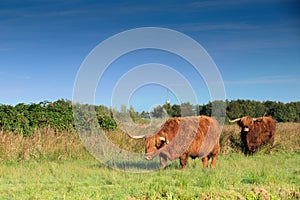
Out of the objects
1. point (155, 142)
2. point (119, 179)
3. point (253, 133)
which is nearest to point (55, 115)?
point (155, 142)

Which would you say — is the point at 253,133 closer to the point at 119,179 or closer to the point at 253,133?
the point at 253,133

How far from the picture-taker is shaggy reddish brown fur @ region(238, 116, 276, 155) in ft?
52.1

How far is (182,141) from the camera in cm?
1097

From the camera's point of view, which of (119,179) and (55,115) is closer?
(119,179)

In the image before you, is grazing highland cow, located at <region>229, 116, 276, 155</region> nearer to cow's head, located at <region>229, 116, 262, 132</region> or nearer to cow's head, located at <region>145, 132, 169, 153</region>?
cow's head, located at <region>229, 116, 262, 132</region>

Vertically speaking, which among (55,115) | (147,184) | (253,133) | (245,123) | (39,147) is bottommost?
(147,184)

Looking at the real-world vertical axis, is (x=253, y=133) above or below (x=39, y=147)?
above

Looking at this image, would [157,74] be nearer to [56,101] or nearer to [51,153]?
[51,153]

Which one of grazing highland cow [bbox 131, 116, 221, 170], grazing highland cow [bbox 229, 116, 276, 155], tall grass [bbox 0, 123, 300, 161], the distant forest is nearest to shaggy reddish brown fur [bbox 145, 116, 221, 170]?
grazing highland cow [bbox 131, 116, 221, 170]

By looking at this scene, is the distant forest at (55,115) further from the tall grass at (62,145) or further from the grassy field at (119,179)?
the grassy field at (119,179)

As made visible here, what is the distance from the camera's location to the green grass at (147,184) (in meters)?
7.77

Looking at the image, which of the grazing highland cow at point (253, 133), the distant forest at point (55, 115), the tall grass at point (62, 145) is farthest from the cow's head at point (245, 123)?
the distant forest at point (55, 115)

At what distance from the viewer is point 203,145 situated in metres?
11.4

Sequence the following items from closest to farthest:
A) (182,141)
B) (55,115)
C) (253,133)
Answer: (182,141) < (253,133) < (55,115)
